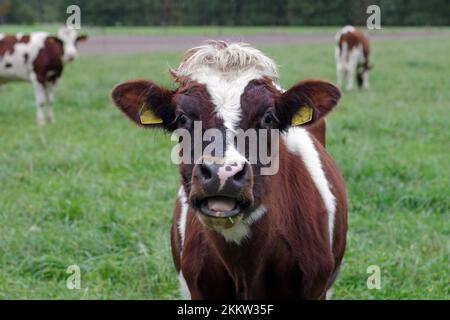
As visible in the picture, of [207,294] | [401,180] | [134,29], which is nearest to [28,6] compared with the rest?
[134,29]

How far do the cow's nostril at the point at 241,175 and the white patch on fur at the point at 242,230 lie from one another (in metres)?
0.34

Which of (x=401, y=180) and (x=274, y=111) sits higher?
(x=274, y=111)

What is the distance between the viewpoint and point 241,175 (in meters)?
2.54

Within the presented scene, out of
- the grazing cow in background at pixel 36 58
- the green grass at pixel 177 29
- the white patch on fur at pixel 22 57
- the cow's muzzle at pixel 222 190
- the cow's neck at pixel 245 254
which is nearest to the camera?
the cow's muzzle at pixel 222 190

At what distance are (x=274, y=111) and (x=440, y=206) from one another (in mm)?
3594

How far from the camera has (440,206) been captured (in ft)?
19.7

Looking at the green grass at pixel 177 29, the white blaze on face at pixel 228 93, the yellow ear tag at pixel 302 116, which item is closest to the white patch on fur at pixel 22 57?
the white blaze on face at pixel 228 93

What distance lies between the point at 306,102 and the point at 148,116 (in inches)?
27.7

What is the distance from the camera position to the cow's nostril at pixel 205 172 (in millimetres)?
2510

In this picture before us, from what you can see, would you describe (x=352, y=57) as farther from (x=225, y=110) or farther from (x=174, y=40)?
(x=174, y=40)

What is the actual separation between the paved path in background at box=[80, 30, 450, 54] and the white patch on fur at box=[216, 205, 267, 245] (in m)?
22.0

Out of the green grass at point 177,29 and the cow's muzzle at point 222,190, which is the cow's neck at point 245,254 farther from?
the green grass at point 177,29
